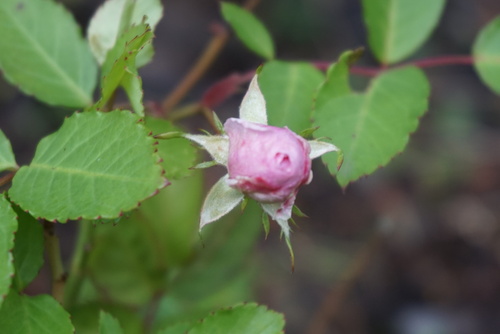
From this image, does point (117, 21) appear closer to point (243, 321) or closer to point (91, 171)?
point (91, 171)

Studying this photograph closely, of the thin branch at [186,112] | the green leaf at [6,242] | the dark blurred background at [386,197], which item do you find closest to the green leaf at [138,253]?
the thin branch at [186,112]

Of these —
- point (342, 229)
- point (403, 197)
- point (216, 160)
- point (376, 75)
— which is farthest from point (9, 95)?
point (216, 160)

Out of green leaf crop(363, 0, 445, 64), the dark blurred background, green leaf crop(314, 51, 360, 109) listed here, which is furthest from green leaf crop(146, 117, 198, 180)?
the dark blurred background

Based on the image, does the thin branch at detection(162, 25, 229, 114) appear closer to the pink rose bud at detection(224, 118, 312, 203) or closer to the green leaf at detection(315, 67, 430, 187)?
the green leaf at detection(315, 67, 430, 187)

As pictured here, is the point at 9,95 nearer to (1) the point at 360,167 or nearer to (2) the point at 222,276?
(2) the point at 222,276

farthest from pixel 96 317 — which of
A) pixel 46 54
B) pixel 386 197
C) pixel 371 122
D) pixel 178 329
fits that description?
pixel 386 197

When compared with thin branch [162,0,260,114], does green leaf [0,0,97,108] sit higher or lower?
higher
